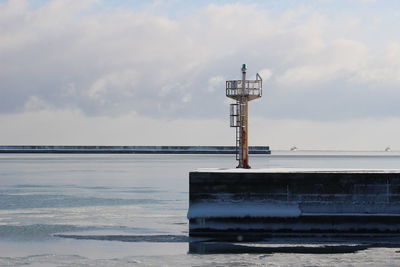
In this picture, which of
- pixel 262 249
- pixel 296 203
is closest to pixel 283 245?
pixel 262 249

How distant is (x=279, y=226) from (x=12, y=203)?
20.9 m

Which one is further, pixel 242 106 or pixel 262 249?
pixel 242 106

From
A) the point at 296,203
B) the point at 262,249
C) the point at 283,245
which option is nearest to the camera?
the point at 262,249

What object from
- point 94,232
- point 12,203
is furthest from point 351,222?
point 12,203

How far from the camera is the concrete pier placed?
26.5 metres

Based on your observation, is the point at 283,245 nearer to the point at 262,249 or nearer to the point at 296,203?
the point at 262,249

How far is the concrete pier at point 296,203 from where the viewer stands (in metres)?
26.5

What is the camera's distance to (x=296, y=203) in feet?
87.0

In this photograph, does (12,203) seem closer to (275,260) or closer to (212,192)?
(212,192)

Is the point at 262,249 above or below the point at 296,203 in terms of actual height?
below

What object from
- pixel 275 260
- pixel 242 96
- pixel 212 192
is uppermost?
pixel 242 96

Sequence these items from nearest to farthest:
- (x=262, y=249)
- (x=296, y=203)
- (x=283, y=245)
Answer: (x=262, y=249), (x=283, y=245), (x=296, y=203)

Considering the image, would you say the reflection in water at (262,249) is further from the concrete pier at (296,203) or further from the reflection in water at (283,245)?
the concrete pier at (296,203)

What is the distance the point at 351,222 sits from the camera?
26.5 meters
